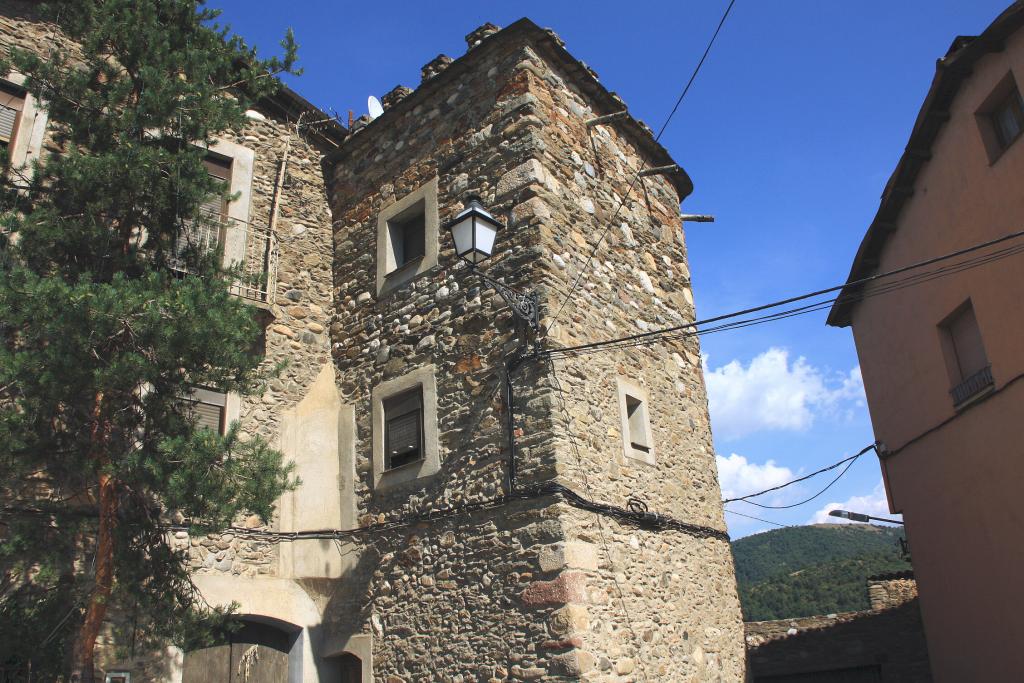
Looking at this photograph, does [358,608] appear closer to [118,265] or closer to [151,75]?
[118,265]

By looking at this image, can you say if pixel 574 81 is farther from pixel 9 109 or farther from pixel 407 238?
pixel 9 109

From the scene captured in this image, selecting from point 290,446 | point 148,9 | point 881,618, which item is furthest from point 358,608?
point 881,618

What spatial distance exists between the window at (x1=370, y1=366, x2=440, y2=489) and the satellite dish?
3.60 metres

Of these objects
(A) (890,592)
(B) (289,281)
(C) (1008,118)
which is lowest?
(A) (890,592)

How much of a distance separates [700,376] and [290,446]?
4.82m

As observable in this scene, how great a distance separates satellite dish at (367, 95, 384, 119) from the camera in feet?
32.7

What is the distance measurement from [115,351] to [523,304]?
10.8 feet

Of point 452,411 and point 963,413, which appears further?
point 963,413

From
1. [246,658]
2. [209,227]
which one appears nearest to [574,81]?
[209,227]

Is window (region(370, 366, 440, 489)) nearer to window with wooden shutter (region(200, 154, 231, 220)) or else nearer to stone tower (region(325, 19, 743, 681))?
stone tower (region(325, 19, 743, 681))

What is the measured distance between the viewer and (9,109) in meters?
7.65

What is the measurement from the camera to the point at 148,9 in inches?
253

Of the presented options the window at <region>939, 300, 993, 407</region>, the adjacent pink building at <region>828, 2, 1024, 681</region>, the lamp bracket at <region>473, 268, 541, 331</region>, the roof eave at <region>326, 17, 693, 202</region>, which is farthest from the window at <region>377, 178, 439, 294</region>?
the window at <region>939, 300, 993, 407</region>

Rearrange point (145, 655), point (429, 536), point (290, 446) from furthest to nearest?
point (290, 446) → point (429, 536) → point (145, 655)
